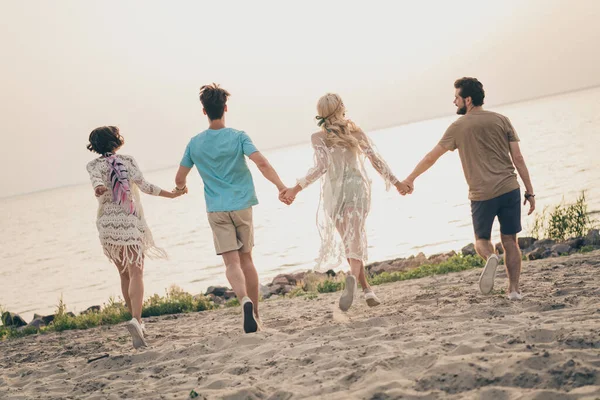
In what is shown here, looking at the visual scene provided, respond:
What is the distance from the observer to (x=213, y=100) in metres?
7.25

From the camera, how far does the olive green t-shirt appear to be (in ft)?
22.9

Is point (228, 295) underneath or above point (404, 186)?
underneath

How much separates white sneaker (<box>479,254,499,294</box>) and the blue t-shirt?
2.51 metres

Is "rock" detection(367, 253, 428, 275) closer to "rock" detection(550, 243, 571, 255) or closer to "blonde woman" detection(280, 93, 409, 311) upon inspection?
"rock" detection(550, 243, 571, 255)

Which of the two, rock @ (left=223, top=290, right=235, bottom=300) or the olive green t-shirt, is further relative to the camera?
rock @ (left=223, top=290, right=235, bottom=300)

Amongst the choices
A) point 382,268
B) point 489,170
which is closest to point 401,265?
point 382,268

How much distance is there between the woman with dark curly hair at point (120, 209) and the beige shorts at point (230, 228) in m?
0.92

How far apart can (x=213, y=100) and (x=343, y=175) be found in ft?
5.45

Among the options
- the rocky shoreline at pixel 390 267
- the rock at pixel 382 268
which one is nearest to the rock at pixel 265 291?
the rocky shoreline at pixel 390 267

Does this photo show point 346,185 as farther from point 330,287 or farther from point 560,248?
point 560,248

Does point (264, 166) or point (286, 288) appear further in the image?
point (286, 288)

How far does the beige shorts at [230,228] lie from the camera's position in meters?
7.23

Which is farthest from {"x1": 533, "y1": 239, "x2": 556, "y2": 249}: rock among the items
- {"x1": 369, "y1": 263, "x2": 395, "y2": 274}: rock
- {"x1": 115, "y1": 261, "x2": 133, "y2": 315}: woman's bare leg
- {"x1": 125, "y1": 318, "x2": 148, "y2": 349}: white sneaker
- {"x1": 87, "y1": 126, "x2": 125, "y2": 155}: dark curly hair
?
{"x1": 87, "y1": 126, "x2": 125, "y2": 155}: dark curly hair

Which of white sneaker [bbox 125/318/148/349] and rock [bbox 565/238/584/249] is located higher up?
white sneaker [bbox 125/318/148/349]
